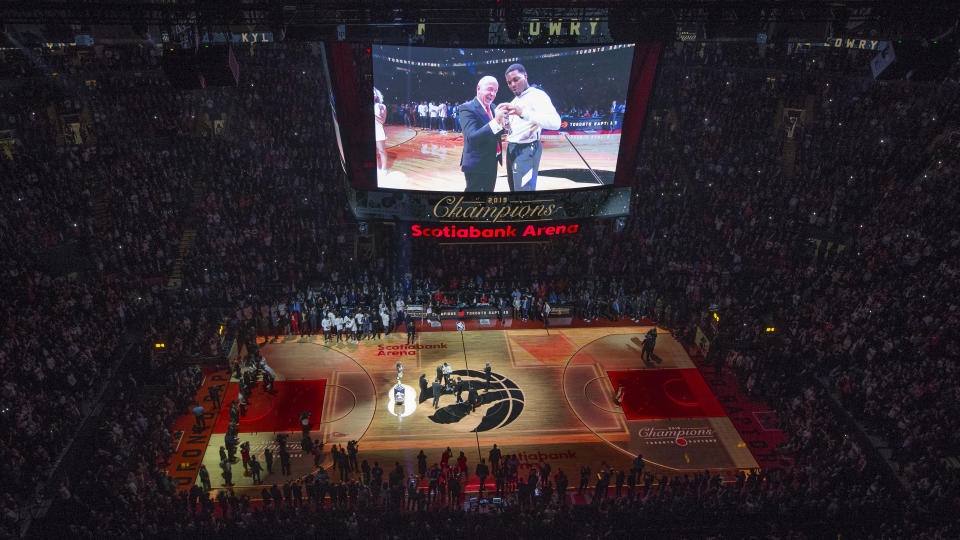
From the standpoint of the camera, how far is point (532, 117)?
22422 millimetres

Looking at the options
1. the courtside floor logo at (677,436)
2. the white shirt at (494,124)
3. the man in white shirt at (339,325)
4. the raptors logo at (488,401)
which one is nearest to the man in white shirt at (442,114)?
the white shirt at (494,124)

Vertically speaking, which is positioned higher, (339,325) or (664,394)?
(339,325)

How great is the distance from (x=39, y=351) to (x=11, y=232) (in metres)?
5.62

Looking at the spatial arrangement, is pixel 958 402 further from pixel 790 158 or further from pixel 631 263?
pixel 790 158

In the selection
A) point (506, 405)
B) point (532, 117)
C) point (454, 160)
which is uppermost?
point (532, 117)

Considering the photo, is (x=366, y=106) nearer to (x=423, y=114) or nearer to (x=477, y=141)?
(x=423, y=114)

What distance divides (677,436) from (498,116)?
12271 mm

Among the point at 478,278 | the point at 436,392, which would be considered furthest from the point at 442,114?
the point at 436,392

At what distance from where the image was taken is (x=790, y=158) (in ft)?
103

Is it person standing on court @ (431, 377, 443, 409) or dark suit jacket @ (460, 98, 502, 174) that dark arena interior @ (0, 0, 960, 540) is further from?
person standing on court @ (431, 377, 443, 409)

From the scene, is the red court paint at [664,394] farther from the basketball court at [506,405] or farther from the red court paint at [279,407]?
the red court paint at [279,407]

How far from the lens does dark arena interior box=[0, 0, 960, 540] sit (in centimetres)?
1585

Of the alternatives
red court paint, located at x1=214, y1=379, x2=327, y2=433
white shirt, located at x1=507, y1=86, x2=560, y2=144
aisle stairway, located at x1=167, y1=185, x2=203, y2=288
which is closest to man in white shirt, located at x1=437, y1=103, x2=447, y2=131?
white shirt, located at x1=507, y1=86, x2=560, y2=144

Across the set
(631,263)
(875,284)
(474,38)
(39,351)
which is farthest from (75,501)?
(875,284)
